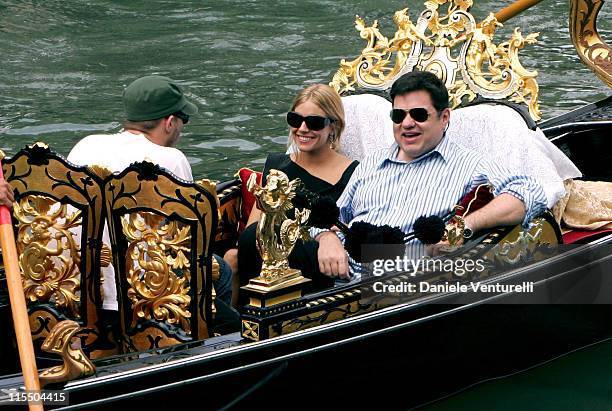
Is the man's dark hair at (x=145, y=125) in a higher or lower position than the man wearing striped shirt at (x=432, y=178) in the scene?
higher

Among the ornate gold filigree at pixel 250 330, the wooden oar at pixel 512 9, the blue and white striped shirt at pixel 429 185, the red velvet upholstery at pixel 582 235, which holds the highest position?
the wooden oar at pixel 512 9

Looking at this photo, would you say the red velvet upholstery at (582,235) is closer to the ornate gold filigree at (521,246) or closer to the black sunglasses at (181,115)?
the ornate gold filigree at (521,246)

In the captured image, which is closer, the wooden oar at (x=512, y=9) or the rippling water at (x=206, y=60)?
the wooden oar at (x=512, y=9)

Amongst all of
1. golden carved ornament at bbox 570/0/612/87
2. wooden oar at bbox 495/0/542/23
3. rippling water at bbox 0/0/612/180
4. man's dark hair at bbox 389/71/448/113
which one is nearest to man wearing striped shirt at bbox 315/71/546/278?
man's dark hair at bbox 389/71/448/113

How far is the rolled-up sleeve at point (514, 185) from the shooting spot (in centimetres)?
381

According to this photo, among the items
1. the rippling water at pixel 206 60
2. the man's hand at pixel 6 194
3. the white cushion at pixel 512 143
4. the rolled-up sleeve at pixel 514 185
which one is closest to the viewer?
the man's hand at pixel 6 194

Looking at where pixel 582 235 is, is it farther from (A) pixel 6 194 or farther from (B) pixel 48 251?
(A) pixel 6 194

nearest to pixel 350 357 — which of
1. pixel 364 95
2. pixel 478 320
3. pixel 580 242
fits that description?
pixel 478 320

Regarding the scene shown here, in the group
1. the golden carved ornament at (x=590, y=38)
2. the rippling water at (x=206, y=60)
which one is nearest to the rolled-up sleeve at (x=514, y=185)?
the golden carved ornament at (x=590, y=38)

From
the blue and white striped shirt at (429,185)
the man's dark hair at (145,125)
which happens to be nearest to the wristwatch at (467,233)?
the blue and white striped shirt at (429,185)

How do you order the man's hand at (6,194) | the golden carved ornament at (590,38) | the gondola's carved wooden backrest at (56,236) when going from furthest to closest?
the golden carved ornament at (590,38), the gondola's carved wooden backrest at (56,236), the man's hand at (6,194)

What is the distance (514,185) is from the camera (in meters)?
3.81

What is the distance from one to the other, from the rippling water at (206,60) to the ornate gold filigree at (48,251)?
11.0 feet

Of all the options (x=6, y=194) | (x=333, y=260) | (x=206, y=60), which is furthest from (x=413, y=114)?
(x=206, y=60)
